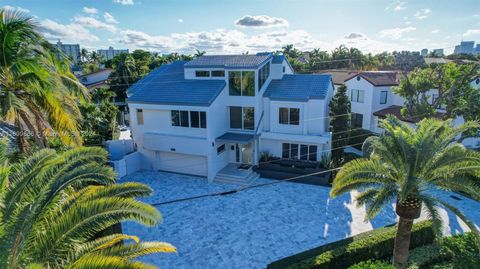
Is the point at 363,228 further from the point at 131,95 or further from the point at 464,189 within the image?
the point at 131,95

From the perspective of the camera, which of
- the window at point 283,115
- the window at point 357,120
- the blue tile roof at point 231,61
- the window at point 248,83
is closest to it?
the window at point 248,83

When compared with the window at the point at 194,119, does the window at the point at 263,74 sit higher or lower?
higher

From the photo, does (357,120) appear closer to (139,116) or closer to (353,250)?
(139,116)

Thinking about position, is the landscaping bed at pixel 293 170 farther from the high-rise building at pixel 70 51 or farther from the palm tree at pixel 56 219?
the palm tree at pixel 56 219

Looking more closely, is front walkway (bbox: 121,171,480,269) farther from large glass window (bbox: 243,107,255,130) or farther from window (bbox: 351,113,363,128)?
window (bbox: 351,113,363,128)

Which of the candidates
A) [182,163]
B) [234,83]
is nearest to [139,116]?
[182,163]

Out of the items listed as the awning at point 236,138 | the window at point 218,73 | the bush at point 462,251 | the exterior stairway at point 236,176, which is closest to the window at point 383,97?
the awning at point 236,138

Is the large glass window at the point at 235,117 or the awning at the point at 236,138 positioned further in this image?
the large glass window at the point at 235,117

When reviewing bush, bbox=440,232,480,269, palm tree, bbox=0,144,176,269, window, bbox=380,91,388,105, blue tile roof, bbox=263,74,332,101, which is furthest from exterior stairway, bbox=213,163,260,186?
window, bbox=380,91,388,105

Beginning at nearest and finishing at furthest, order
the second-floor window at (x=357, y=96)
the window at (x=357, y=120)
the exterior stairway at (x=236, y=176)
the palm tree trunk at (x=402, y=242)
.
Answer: the palm tree trunk at (x=402, y=242), the exterior stairway at (x=236, y=176), the second-floor window at (x=357, y=96), the window at (x=357, y=120)
